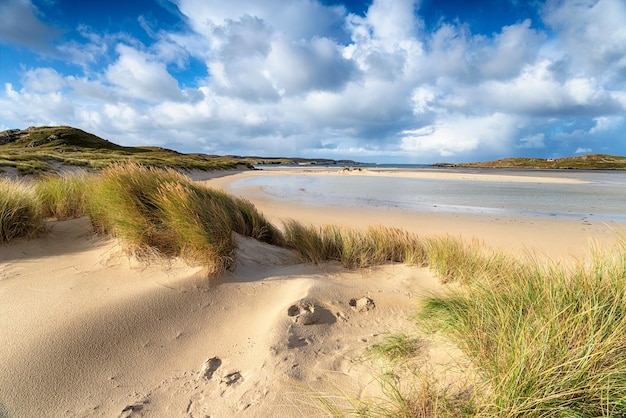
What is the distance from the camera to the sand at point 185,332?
90.4 inches

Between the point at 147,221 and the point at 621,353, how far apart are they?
4856mm

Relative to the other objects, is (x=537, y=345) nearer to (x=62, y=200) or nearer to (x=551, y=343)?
(x=551, y=343)

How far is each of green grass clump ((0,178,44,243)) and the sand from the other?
0.23 meters

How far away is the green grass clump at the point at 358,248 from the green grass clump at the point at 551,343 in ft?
7.27

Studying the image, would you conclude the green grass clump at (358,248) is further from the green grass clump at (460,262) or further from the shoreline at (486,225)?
the shoreline at (486,225)

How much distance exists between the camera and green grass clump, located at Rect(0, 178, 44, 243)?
4727mm

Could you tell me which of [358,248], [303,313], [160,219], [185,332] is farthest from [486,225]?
[185,332]

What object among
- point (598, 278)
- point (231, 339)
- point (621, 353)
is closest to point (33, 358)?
point (231, 339)

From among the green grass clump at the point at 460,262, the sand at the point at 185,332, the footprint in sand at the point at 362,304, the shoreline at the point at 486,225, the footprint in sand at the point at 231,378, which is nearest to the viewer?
the sand at the point at 185,332

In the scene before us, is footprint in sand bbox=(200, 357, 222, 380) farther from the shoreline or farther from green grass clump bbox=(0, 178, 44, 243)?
the shoreline

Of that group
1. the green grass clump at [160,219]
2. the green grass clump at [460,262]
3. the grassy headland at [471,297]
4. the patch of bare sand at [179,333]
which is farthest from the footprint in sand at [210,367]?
the green grass clump at [460,262]

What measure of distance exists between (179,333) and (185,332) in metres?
0.05

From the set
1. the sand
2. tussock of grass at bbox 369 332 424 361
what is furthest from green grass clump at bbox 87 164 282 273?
tussock of grass at bbox 369 332 424 361

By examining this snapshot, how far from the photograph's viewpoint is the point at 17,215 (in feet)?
16.2
